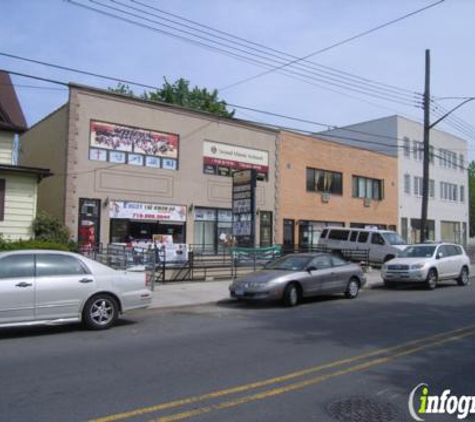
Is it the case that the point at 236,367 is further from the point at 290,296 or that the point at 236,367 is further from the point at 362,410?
the point at 290,296

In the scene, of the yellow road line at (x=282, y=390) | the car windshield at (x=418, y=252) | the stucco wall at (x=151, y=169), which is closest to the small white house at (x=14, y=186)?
the stucco wall at (x=151, y=169)

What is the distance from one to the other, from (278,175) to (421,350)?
22190 mm

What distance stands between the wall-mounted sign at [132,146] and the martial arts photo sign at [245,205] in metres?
4.44

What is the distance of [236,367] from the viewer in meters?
6.83

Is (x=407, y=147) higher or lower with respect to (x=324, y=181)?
higher

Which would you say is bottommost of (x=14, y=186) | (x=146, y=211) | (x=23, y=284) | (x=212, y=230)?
(x=23, y=284)

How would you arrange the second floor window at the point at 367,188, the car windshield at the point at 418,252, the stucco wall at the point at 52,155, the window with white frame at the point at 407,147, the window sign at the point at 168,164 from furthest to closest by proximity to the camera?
the window with white frame at the point at 407,147, the second floor window at the point at 367,188, the window sign at the point at 168,164, the stucco wall at the point at 52,155, the car windshield at the point at 418,252

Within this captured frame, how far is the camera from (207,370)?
668 cm

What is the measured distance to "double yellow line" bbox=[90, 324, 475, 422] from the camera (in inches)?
198

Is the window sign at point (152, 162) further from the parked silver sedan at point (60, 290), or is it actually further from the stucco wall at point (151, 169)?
the parked silver sedan at point (60, 290)

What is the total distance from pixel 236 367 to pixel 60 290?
13.6 ft

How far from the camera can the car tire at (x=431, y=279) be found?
17859 millimetres

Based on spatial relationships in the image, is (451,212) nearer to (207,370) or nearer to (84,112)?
(84,112)

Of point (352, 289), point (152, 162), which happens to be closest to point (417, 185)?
point (152, 162)
